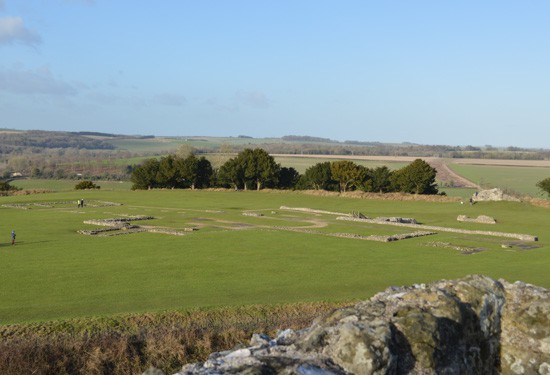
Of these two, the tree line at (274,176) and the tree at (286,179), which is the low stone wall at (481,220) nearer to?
the tree line at (274,176)

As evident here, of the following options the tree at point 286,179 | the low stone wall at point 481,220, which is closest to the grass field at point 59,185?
the tree at point 286,179

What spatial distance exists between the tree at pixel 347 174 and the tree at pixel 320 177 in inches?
75.9

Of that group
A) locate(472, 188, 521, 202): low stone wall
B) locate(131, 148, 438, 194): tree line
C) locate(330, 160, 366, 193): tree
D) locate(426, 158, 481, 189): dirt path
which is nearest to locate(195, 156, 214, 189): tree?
locate(131, 148, 438, 194): tree line

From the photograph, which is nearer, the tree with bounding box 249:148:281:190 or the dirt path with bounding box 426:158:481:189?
the tree with bounding box 249:148:281:190

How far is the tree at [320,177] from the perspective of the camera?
3292 inches

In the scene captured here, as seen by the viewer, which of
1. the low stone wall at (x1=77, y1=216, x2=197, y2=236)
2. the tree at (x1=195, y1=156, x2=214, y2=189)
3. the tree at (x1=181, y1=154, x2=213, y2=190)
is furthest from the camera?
the tree at (x1=195, y1=156, x2=214, y2=189)

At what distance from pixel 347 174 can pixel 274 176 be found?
12.0m

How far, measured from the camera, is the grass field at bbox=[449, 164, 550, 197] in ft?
372

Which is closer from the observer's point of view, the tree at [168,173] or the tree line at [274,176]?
the tree line at [274,176]

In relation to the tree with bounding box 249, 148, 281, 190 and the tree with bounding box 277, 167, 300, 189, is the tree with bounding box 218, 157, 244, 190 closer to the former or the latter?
the tree with bounding box 249, 148, 281, 190

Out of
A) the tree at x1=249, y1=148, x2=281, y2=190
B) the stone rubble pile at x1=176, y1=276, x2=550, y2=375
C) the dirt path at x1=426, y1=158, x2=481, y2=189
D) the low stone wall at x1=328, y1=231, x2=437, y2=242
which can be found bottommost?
the dirt path at x1=426, y1=158, x2=481, y2=189

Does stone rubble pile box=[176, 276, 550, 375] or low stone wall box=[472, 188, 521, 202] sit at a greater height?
stone rubble pile box=[176, 276, 550, 375]

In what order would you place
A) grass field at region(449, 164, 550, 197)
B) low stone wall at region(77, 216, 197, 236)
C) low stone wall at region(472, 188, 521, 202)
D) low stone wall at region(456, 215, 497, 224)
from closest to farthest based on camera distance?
1. low stone wall at region(77, 216, 197, 236)
2. low stone wall at region(456, 215, 497, 224)
3. low stone wall at region(472, 188, 521, 202)
4. grass field at region(449, 164, 550, 197)

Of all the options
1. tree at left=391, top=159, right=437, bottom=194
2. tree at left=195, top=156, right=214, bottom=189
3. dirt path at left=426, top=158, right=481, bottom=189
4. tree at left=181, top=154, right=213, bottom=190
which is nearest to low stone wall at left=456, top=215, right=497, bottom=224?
tree at left=391, top=159, right=437, bottom=194
